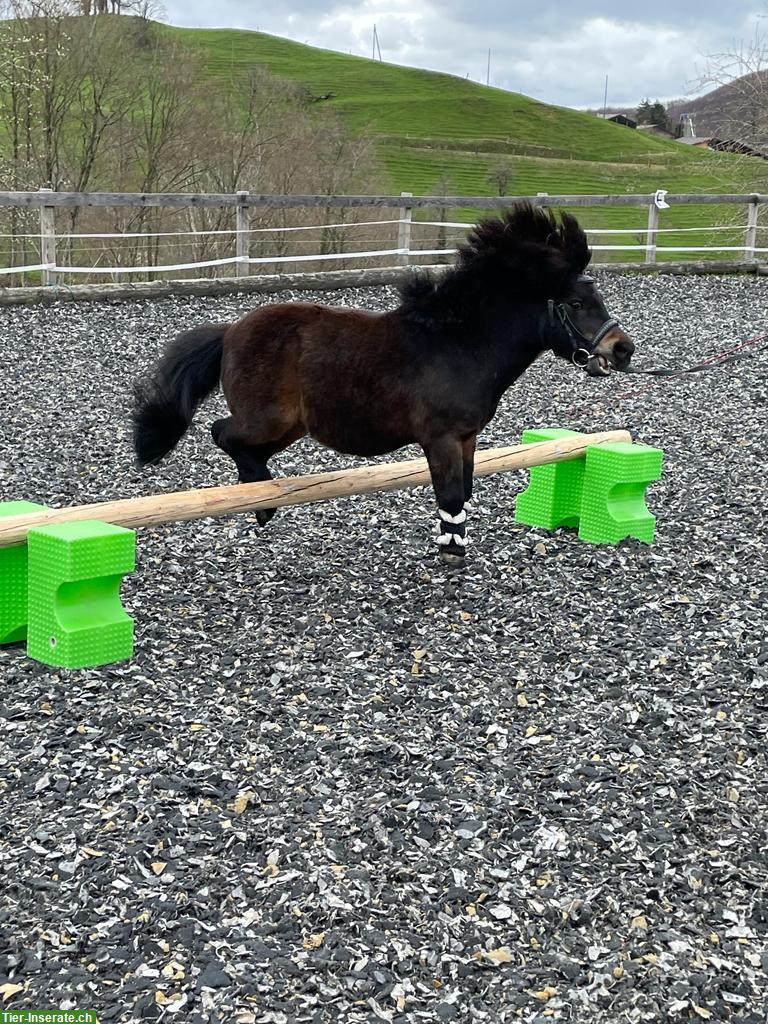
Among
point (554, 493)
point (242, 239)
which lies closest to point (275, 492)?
point (554, 493)

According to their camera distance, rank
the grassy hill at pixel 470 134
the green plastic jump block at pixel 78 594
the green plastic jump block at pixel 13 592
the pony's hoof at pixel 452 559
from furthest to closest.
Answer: the grassy hill at pixel 470 134 → the pony's hoof at pixel 452 559 → the green plastic jump block at pixel 13 592 → the green plastic jump block at pixel 78 594

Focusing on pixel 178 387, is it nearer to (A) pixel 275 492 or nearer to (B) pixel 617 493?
(A) pixel 275 492

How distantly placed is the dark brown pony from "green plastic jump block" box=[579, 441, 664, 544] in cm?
92

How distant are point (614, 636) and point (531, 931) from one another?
2.26 meters

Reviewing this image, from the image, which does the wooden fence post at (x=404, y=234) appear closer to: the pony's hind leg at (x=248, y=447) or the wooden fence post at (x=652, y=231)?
the wooden fence post at (x=652, y=231)

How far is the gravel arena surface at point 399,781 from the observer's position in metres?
2.78

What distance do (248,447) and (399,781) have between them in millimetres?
2499

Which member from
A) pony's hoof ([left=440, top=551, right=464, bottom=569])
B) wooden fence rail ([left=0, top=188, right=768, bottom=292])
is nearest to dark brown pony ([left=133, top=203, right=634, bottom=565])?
pony's hoof ([left=440, top=551, right=464, bottom=569])

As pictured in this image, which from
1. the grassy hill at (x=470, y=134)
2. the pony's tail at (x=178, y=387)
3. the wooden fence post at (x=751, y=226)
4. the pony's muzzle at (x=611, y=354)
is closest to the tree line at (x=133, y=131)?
the wooden fence post at (x=751, y=226)

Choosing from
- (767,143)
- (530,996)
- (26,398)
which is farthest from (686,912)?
(767,143)

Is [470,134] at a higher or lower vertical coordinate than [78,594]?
higher

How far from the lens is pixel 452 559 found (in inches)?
228

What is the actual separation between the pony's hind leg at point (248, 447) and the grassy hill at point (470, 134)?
121 feet

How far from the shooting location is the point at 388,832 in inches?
134
